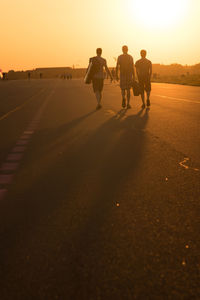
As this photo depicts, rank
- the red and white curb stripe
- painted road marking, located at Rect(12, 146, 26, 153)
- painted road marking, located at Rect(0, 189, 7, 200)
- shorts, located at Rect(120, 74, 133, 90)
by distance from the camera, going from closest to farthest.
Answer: painted road marking, located at Rect(0, 189, 7, 200), the red and white curb stripe, painted road marking, located at Rect(12, 146, 26, 153), shorts, located at Rect(120, 74, 133, 90)

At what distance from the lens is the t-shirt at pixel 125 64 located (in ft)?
44.1

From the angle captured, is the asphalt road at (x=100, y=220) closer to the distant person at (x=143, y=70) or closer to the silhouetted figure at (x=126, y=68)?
the silhouetted figure at (x=126, y=68)

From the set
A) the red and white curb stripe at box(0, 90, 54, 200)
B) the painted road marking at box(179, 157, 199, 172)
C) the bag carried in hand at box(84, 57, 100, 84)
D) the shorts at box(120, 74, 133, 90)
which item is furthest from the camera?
the shorts at box(120, 74, 133, 90)

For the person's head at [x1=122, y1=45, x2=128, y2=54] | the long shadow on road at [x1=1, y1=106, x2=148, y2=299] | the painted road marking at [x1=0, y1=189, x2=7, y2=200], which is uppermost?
the person's head at [x1=122, y1=45, x2=128, y2=54]

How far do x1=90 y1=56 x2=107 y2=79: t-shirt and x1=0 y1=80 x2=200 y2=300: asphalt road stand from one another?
23.0 ft

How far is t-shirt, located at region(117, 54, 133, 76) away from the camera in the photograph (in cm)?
1345

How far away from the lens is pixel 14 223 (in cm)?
339

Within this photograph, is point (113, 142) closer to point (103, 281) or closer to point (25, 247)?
point (25, 247)

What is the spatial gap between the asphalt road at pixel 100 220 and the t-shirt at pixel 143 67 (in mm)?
7128

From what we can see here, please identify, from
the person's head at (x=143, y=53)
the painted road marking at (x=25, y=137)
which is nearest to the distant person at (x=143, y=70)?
the person's head at (x=143, y=53)

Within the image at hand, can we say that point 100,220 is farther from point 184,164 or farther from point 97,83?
point 97,83

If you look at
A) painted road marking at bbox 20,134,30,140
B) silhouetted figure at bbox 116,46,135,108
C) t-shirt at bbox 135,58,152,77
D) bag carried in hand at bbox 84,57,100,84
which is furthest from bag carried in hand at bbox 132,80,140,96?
painted road marking at bbox 20,134,30,140

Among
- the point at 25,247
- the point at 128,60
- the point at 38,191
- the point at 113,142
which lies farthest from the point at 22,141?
the point at 128,60

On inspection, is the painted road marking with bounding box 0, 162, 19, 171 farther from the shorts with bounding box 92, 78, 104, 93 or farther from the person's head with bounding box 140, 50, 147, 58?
the person's head with bounding box 140, 50, 147, 58
